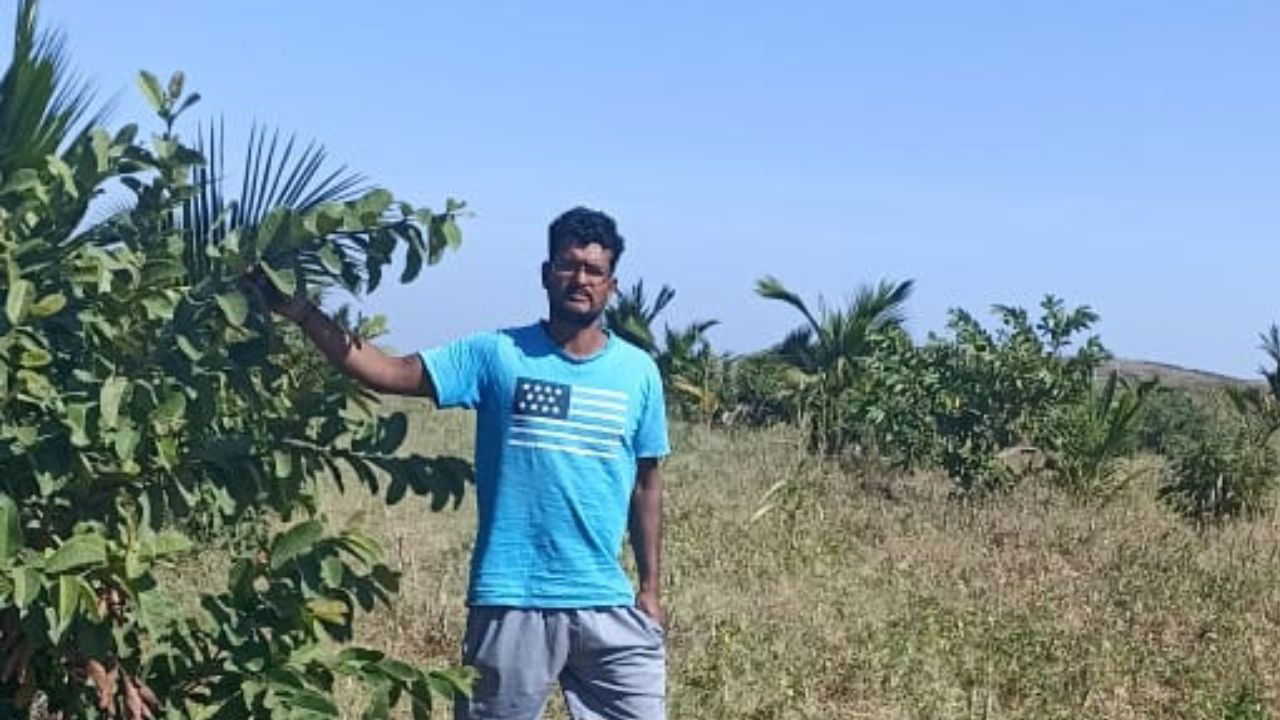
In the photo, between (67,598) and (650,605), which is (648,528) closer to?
(650,605)

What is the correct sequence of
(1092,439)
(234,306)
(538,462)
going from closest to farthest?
(234,306) → (538,462) → (1092,439)

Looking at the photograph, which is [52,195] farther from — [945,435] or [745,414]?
[745,414]

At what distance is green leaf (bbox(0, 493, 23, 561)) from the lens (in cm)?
236

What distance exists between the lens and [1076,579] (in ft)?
25.5

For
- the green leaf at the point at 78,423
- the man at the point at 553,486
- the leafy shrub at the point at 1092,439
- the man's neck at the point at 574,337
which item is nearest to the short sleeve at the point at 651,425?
the man at the point at 553,486

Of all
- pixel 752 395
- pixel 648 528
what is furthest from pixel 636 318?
pixel 648 528

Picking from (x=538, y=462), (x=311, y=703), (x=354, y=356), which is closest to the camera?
(x=311, y=703)

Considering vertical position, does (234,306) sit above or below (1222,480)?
above

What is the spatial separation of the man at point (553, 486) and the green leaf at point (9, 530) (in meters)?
1.08

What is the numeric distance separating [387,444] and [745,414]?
1413cm

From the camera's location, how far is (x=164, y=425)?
2598 millimetres

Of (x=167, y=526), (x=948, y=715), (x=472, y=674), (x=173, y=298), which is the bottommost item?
(x=948, y=715)

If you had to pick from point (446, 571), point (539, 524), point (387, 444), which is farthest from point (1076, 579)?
point (387, 444)

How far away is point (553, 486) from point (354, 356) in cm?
58
